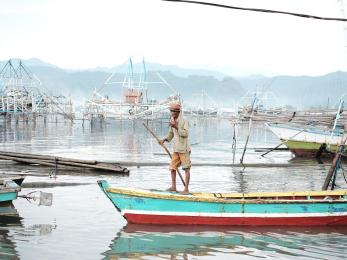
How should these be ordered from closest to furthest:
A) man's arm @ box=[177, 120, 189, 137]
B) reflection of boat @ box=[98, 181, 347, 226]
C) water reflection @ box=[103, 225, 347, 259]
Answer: water reflection @ box=[103, 225, 347, 259] < reflection of boat @ box=[98, 181, 347, 226] < man's arm @ box=[177, 120, 189, 137]

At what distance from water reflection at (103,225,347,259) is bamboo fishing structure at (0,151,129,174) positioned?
7.64 metres

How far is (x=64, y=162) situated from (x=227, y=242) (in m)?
10.4

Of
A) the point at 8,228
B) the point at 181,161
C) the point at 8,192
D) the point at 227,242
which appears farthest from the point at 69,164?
the point at 227,242

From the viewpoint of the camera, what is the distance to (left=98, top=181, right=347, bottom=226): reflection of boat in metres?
10.9

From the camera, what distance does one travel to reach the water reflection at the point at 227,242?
9.58 meters

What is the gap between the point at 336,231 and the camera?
11.2m

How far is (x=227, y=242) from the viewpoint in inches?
405

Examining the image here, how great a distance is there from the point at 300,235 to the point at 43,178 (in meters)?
9.47

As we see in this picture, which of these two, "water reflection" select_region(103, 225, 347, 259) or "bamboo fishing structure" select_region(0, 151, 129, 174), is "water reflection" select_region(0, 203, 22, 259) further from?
"bamboo fishing structure" select_region(0, 151, 129, 174)

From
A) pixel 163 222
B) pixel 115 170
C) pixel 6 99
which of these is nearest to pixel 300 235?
pixel 163 222

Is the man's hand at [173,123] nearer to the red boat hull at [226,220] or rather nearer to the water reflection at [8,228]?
the red boat hull at [226,220]

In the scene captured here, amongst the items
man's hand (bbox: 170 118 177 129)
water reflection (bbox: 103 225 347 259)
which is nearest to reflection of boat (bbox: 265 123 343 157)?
water reflection (bbox: 103 225 347 259)

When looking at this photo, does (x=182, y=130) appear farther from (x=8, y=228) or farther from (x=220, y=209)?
(x=8, y=228)

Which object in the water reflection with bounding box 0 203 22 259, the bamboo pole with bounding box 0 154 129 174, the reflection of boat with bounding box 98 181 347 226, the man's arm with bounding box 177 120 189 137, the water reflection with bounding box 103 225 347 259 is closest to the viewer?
the water reflection with bounding box 0 203 22 259
